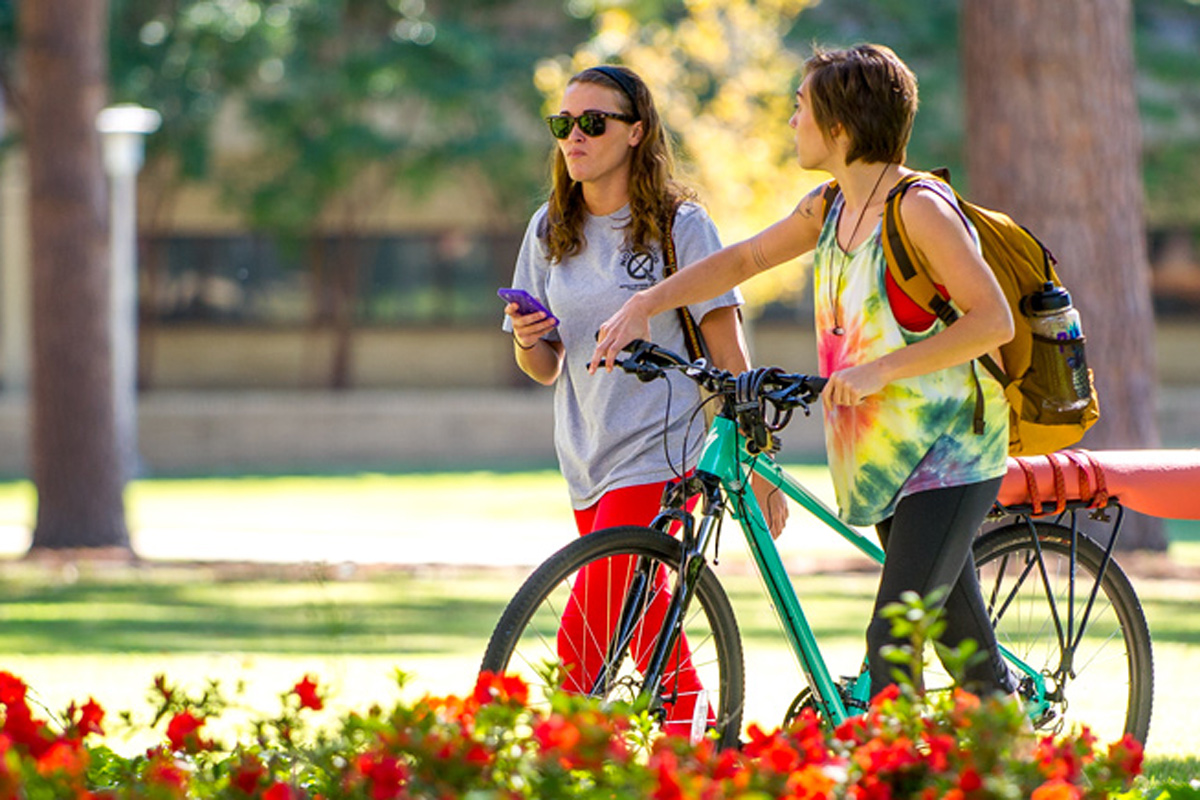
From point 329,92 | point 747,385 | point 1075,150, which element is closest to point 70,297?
point 1075,150

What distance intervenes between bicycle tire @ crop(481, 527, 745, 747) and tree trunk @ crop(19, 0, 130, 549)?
10981mm

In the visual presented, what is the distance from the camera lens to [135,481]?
24859mm

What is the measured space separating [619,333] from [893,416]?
24.4 inches

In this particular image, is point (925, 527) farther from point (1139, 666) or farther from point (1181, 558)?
point (1181, 558)

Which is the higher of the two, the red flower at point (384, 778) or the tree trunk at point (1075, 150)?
the tree trunk at point (1075, 150)

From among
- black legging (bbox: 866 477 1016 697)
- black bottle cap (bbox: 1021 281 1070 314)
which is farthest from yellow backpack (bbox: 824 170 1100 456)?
black legging (bbox: 866 477 1016 697)

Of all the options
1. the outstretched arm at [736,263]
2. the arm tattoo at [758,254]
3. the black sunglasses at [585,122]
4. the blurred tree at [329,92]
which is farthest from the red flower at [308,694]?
the blurred tree at [329,92]

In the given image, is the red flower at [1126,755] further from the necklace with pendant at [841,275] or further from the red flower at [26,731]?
the red flower at [26,731]

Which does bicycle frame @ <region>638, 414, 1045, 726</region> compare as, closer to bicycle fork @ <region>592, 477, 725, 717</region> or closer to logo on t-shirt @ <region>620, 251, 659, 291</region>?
bicycle fork @ <region>592, 477, 725, 717</region>

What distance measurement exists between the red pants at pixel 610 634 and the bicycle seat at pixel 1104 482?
0.96m

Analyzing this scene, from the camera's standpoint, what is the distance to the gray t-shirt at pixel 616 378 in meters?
5.06

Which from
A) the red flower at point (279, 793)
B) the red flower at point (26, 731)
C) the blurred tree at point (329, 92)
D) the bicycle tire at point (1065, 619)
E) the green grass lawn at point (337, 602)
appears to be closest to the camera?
the red flower at point (279, 793)

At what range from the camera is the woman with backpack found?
4328 millimetres

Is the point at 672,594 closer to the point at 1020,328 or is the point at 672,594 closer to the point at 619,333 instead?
the point at 619,333
